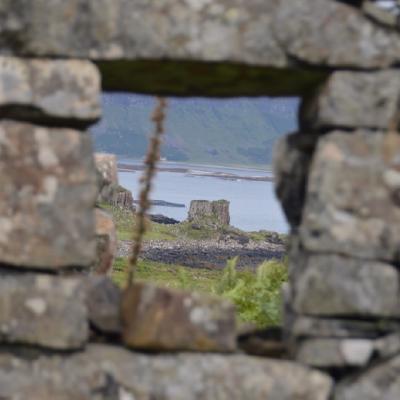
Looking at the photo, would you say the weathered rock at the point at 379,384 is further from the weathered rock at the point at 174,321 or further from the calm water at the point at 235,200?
the calm water at the point at 235,200

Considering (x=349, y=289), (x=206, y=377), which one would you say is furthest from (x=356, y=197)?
(x=206, y=377)

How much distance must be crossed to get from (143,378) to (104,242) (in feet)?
10.5

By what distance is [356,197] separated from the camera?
420 cm

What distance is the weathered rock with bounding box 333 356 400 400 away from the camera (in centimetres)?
424

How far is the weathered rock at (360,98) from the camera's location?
13.8ft

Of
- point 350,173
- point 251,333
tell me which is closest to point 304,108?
point 350,173

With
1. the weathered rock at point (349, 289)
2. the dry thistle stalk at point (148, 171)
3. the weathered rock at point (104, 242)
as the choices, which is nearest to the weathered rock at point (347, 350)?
the weathered rock at point (349, 289)

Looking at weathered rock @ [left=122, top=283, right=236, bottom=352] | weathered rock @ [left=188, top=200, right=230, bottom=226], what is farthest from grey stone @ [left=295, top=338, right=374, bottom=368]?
weathered rock @ [left=188, top=200, right=230, bottom=226]

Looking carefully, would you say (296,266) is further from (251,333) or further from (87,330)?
(87,330)

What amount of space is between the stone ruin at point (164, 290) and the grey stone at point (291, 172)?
280 millimetres

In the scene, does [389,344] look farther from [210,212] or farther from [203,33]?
[210,212]

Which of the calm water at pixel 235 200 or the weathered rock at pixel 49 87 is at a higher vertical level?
the weathered rock at pixel 49 87

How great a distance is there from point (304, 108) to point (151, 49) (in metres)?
0.91

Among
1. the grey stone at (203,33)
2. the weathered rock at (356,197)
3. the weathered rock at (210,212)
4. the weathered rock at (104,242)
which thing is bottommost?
the weathered rock at (210,212)
